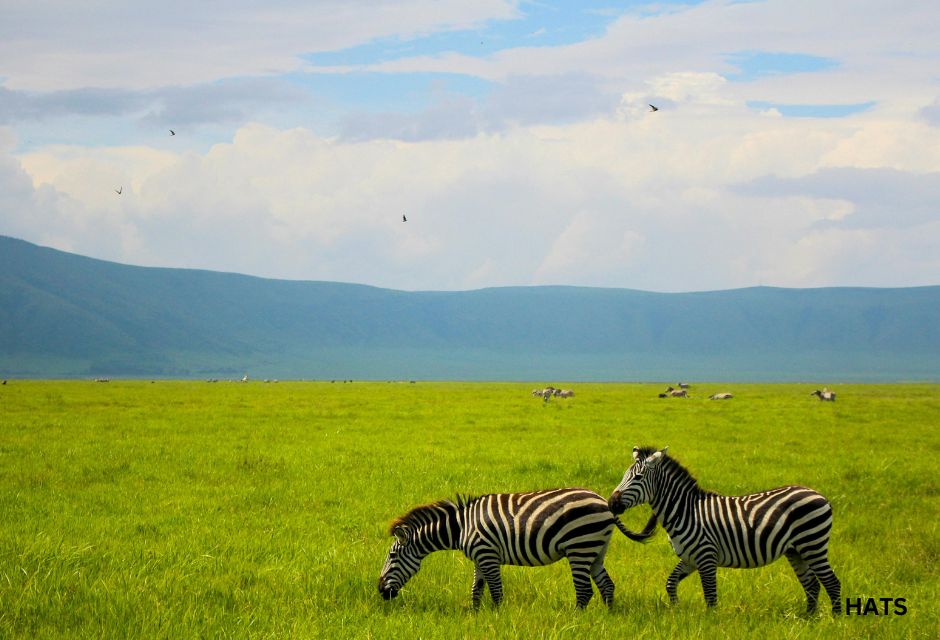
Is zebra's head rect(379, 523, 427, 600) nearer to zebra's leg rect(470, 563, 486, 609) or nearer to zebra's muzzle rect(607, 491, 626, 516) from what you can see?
zebra's leg rect(470, 563, 486, 609)

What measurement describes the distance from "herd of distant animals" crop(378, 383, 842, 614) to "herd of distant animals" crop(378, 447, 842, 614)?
0.04 feet

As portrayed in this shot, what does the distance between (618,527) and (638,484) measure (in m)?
0.56

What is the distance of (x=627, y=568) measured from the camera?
13.6 metres

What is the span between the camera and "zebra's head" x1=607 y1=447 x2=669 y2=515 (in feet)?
31.6

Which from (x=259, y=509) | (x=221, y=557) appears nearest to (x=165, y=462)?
(x=259, y=509)

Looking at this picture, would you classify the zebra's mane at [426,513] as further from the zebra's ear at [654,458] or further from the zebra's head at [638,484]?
the zebra's ear at [654,458]

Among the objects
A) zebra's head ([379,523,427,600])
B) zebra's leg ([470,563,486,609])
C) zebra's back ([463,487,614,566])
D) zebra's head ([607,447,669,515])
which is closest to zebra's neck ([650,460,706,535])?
zebra's head ([607,447,669,515])

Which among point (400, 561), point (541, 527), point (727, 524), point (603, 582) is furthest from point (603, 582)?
point (400, 561)

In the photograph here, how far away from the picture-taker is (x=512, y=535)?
9.59 m

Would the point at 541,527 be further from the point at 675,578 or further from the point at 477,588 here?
the point at 675,578

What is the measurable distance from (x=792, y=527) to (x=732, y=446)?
68.6ft

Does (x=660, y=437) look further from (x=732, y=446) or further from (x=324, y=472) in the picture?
(x=324, y=472)

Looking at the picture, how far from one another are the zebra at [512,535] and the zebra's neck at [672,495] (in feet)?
0.96

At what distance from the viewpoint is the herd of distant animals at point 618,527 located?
31.3 feet
